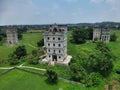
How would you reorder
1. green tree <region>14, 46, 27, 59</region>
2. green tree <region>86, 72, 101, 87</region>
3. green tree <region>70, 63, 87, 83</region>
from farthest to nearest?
green tree <region>14, 46, 27, 59</region> → green tree <region>70, 63, 87, 83</region> → green tree <region>86, 72, 101, 87</region>

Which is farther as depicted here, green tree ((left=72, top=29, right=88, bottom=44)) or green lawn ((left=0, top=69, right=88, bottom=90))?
green tree ((left=72, top=29, right=88, bottom=44))

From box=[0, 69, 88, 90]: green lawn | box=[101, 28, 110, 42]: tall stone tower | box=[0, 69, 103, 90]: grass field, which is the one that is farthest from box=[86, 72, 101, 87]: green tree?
box=[101, 28, 110, 42]: tall stone tower

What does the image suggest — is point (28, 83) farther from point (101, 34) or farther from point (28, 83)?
point (101, 34)

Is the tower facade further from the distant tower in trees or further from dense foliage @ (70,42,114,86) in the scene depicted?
the distant tower in trees

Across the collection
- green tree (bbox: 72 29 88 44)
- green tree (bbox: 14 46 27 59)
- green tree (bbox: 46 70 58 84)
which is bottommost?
green tree (bbox: 46 70 58 84)

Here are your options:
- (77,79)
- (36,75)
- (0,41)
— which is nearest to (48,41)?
(36,75)

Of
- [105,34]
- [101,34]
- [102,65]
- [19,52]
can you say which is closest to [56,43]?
[102,65]
